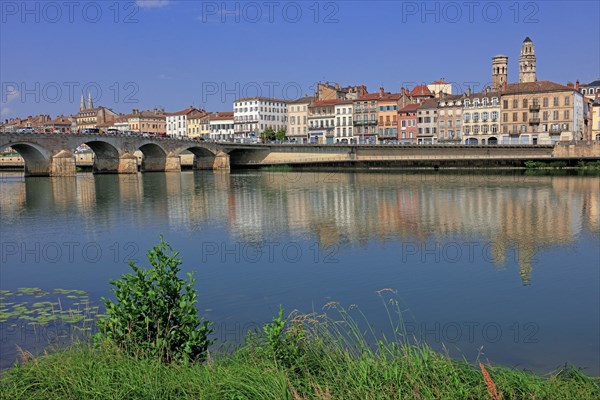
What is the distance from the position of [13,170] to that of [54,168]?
97.5ft

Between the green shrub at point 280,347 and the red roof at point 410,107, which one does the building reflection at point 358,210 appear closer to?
the green shrub at point 280,347

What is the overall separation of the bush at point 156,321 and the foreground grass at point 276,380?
0.21 m

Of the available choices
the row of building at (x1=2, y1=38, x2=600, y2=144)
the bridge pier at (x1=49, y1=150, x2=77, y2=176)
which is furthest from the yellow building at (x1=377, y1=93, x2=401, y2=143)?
the bridge pier at (x1=49, y1=150, x2=77, y2=176)

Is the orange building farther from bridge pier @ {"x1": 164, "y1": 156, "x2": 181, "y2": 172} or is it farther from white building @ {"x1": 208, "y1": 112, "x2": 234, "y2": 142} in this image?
white building @ {"x1": 208, "y1": 112, "x2": 234, "y2": 142}

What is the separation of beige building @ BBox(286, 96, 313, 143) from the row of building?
7.0 inches

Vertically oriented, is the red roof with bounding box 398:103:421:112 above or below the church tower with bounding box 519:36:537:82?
below

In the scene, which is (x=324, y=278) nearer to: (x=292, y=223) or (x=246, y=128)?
(x=292, y=223)

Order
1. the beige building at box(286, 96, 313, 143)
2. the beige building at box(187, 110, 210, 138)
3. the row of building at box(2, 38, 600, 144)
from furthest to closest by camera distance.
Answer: the beige building at box(187, 110, 210, 138) → the beige building at box(286, 96, 313, 143) → the row of building at box(2, 38, 600, 144)

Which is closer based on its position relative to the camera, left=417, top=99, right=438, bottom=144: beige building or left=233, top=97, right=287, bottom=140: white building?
left=417, top=99, right=438, bottom=144: beige building

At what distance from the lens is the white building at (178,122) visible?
132625 mm

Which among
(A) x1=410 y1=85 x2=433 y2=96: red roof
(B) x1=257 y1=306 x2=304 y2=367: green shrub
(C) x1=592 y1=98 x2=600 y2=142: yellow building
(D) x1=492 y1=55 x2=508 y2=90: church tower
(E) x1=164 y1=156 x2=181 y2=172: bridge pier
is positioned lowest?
(B) x1=257 y1=306 x2=304 y2=367: green shrub

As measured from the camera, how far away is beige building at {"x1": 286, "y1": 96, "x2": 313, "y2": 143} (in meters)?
110

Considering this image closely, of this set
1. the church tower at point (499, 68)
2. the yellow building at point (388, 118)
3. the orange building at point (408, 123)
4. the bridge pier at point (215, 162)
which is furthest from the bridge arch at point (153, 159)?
the church tower at point (499, 68)

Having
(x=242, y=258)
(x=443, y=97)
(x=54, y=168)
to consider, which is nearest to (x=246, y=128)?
(x=443, y=97)
